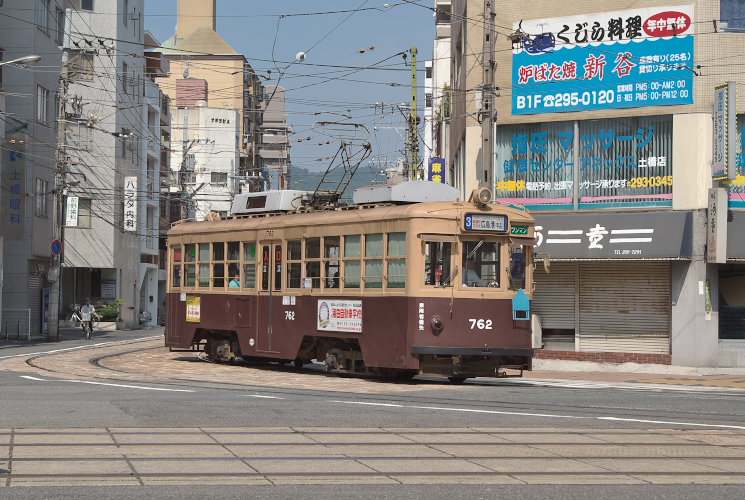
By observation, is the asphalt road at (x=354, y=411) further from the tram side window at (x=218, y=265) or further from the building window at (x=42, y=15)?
the building window at (x=42, y=15)

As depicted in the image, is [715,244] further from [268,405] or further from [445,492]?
[445,492]

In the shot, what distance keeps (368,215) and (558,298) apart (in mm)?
10345

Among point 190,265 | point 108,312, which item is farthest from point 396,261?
point 108,312

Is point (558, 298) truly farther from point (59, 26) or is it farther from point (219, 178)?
point (219, 178)

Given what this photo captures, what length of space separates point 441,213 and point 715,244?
9.79m

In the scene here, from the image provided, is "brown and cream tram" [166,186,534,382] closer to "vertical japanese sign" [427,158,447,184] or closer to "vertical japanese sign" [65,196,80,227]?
"vertical japanese sign" [427,158,447,184]

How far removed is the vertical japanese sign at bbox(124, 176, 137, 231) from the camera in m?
62.3

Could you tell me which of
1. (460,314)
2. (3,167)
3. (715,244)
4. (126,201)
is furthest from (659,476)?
(126,201)

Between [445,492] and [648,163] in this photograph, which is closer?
[445,492]

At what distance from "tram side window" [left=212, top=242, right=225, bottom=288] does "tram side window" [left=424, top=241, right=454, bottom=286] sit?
256 inches

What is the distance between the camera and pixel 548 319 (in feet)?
93.9

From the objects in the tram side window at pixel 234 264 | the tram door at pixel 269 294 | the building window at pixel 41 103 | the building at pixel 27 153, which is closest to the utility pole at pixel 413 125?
the building at pixel 27 153

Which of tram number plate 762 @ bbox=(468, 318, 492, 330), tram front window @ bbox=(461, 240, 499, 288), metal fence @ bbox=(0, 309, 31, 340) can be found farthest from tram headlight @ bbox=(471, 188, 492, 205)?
metal fence @ bbox=(0, 309, 31, 340)

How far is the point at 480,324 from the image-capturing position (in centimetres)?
1888
